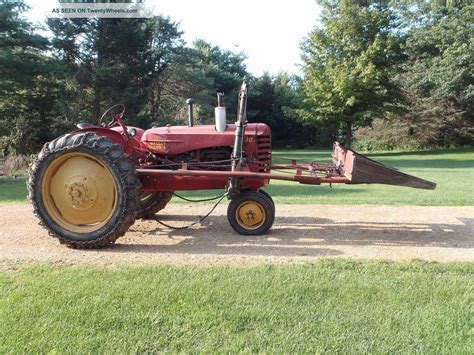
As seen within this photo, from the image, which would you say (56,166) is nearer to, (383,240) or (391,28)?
(383,240)

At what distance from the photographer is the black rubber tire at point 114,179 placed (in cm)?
539

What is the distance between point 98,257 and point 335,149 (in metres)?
3.60

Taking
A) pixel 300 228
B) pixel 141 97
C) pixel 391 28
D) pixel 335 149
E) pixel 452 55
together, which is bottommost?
pixel 300 228

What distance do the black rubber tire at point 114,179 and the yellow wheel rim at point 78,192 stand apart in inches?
2.9

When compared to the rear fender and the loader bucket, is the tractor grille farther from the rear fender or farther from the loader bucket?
the rear fender

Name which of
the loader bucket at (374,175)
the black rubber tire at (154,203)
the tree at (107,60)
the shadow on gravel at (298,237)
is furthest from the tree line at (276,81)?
the loader bucket at (374,175)

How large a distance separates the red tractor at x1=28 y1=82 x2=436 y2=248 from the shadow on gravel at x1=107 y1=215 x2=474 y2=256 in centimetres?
37

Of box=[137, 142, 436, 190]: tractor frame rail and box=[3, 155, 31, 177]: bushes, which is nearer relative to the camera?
box=[137, 142, 436, 190]: tractor frame rail

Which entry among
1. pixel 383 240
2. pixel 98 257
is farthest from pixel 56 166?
pixel 383 240

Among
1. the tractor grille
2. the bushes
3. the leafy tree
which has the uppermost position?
the leafy tree

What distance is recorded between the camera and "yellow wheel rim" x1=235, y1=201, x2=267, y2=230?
6.14 meters

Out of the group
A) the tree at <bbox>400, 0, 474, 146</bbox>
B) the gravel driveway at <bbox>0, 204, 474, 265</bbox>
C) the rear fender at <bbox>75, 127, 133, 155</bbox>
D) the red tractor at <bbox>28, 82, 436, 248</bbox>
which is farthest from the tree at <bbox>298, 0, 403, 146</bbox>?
the rear fender at <bbox>75, 127, 133, 155</bbox>

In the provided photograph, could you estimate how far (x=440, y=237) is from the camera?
6086mm

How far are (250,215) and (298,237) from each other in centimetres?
69
